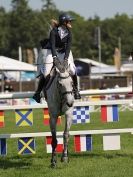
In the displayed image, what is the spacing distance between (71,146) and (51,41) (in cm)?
350

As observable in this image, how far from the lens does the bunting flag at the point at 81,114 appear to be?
11.0 meters

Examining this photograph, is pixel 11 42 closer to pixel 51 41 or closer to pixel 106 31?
pixel 106 31

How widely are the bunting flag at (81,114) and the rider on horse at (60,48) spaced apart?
1.52m

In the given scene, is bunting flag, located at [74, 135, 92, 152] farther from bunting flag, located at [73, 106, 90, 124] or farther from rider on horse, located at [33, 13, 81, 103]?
rider on horse, located at [33, 13, 81, 103]

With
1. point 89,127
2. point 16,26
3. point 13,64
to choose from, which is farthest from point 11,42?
point 89,127

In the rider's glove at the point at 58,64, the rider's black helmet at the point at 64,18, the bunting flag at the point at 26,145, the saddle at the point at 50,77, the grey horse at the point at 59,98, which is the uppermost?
the rider's black helmet at the point at 64,18

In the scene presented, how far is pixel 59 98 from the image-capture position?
9.21 meters

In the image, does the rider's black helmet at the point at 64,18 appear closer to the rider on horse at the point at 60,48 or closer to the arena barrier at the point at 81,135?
the rider on horse at the point at 60,48

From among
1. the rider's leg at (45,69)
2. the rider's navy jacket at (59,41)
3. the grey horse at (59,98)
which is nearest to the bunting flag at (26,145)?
the grey horse at (59,98)

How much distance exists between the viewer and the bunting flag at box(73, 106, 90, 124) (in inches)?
432

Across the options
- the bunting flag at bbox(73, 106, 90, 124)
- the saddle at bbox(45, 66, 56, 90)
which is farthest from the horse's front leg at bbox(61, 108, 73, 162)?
the bunting flag at bbox(73, 106, 90, 124)

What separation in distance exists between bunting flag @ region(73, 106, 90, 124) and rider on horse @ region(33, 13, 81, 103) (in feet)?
4.99

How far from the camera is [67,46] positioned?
30.5 feet

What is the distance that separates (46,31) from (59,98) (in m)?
92.6
